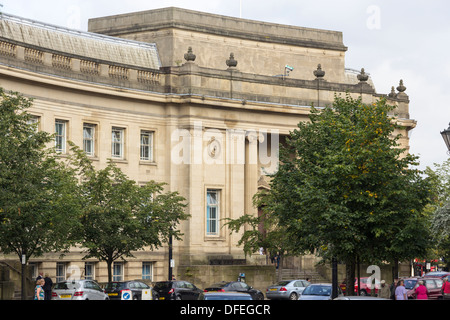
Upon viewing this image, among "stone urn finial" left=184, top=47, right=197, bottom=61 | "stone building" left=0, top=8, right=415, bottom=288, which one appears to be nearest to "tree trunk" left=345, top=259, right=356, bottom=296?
"stone building" left=0, top=8, right=415, bottom=288

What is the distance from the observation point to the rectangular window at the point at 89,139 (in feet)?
161

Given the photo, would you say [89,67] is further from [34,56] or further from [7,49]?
[7,49]

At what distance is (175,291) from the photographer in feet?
133

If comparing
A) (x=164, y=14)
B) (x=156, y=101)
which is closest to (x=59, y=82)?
(x=156, y=101)

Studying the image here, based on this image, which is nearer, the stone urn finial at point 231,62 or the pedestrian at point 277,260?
the pedestrian at point 277,260

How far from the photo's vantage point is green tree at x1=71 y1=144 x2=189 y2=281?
39.9m

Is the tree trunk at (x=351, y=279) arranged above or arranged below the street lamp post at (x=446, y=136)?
below

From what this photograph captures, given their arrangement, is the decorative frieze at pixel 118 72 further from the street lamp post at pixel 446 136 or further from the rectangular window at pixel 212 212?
the street lamp post at pixel 446 136

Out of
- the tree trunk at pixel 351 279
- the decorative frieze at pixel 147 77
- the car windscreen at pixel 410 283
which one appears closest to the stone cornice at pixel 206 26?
the decorative frieze at pixel 147 77

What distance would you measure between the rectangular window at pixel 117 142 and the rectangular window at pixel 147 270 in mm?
6539

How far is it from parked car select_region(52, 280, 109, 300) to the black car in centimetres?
527

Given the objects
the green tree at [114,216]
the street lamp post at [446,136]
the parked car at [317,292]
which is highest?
the street lamp post at [446,136]

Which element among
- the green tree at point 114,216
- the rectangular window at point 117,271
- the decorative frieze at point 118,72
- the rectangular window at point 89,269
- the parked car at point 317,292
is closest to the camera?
the parked car at point 317,292

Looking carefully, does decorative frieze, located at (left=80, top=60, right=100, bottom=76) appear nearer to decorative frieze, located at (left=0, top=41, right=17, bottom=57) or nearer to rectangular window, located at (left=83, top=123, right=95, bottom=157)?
rectangular window, located at (left=83, top=123, right=95, bottom=157)
